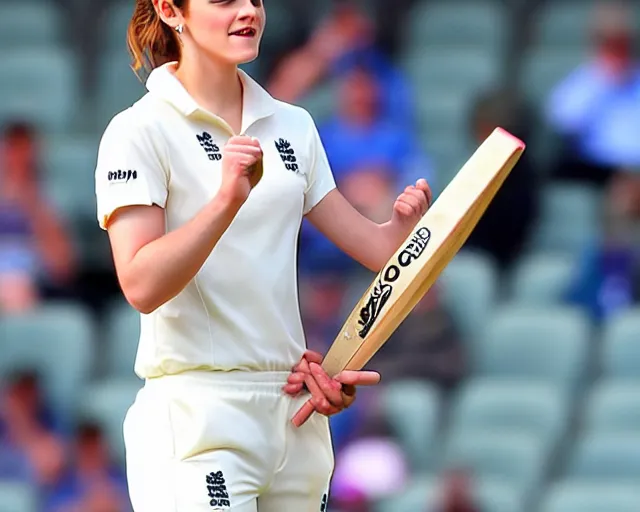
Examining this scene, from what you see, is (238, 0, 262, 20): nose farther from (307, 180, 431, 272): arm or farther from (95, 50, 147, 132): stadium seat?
(95, 50, 147, 132): stadium seat

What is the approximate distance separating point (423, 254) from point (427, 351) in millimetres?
4181

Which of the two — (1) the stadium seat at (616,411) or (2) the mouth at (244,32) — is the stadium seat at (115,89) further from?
(2) the mouth at (244,32)

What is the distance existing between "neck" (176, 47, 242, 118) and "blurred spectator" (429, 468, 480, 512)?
355cm

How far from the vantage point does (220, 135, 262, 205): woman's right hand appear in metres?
3.48

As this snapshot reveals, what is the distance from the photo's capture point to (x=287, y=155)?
3.83 m

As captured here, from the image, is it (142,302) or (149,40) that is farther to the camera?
(149,40)

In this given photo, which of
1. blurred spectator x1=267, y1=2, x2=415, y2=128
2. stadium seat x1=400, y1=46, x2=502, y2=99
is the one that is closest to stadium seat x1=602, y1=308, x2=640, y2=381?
blurred spectator x1=267, y1=2, x2=415, y2=128

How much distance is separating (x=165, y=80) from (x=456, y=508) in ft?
12.0

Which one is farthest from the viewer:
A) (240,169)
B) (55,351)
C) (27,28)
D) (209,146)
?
(27,28)

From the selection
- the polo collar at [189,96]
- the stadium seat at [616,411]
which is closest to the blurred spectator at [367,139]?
the stadium seat at [616,411]

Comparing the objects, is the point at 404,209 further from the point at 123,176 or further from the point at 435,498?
the point at 435,498

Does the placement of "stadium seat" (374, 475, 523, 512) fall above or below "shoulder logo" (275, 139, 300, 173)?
below

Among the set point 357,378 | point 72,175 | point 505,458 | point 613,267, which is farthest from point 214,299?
point 72,175

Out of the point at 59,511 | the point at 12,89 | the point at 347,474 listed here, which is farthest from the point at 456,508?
the point at 12,89
